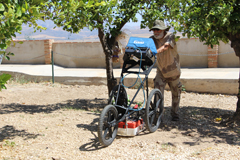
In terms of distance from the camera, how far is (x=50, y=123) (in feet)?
16.6

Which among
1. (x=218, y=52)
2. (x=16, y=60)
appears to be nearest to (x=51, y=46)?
(x=16, y=60)

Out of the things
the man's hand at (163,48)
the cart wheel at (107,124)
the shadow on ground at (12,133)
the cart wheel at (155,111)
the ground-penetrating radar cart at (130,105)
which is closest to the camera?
the cart wheel at (107,124)

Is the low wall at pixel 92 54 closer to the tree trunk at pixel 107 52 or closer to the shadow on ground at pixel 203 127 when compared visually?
the shadow on ground at pixel 203 127

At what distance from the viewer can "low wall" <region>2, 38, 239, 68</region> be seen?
38.8 ft

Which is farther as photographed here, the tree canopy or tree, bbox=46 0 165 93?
tree, bbox=46 0 165 93

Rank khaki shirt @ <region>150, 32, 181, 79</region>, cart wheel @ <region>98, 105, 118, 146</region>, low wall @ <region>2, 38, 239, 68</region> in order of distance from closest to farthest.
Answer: cart wheel @ <region>98, 105, 118, 146</region>, khaki shirt @ <region>150, 32, 181, 79</region>, low wall @ <region>2, 38, 239, 68</region>

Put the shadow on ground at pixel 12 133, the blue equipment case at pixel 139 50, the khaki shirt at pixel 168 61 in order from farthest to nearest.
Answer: the khaki shirt at pixel 168 61 < the shadow on ground at pixel 12 133 < the blue equipment case at pixel 139 50

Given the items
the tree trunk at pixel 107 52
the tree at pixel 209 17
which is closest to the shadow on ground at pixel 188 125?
the tree trunk at pixel 107 52

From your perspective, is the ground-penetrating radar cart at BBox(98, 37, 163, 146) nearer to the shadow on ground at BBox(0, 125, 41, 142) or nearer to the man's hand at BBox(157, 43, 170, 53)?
the man's hand at BBox(157, 43, 170, 53)

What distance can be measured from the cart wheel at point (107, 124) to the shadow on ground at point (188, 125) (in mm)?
219

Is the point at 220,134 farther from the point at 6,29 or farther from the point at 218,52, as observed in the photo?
the point at 218,52

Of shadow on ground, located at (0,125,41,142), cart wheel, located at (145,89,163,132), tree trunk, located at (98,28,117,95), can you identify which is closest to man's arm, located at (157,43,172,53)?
cart wheel, located at (145,89,163,132)

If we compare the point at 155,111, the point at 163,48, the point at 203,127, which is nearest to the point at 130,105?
the point at 155,111

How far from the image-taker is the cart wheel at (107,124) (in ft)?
12.0
